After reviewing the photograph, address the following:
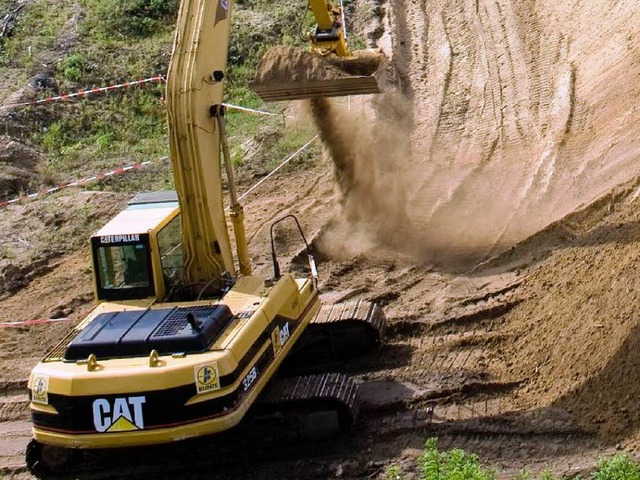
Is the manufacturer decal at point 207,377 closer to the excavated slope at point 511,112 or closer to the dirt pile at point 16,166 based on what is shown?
the excavated slope at point 511,112

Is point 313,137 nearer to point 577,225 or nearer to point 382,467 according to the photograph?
point 577,225

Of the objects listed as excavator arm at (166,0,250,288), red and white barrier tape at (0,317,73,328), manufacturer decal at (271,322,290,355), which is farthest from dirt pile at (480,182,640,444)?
red and white barrier tape at (0,317,73,328)

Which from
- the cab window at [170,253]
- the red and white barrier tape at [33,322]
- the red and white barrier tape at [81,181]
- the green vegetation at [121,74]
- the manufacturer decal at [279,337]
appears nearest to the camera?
the manufacturer decal at [279,337]

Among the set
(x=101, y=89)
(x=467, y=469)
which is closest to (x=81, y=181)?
(x=101, y=89)

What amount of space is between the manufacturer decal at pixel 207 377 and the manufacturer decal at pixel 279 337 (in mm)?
1054

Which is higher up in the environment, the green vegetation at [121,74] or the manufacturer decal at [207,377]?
the green vegetation at [121,74]

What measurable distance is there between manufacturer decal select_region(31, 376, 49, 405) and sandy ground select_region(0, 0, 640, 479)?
155cm

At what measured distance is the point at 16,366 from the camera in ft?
39.0

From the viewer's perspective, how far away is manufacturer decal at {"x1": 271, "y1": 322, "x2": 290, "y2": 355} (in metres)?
9.30

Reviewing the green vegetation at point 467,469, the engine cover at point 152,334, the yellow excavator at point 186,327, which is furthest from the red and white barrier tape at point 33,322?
the green vegetation at point 467,469

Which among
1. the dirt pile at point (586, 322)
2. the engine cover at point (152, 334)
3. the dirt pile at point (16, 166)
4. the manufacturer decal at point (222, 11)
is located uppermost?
the manufacturer decal at point (222, 11)

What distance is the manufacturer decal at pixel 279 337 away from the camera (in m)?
9.30

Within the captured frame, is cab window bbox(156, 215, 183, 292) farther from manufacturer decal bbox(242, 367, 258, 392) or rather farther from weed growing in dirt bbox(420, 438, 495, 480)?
weed growing in dirt bbox(420, 438, 495, 480)

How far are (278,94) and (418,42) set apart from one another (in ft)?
20.9
